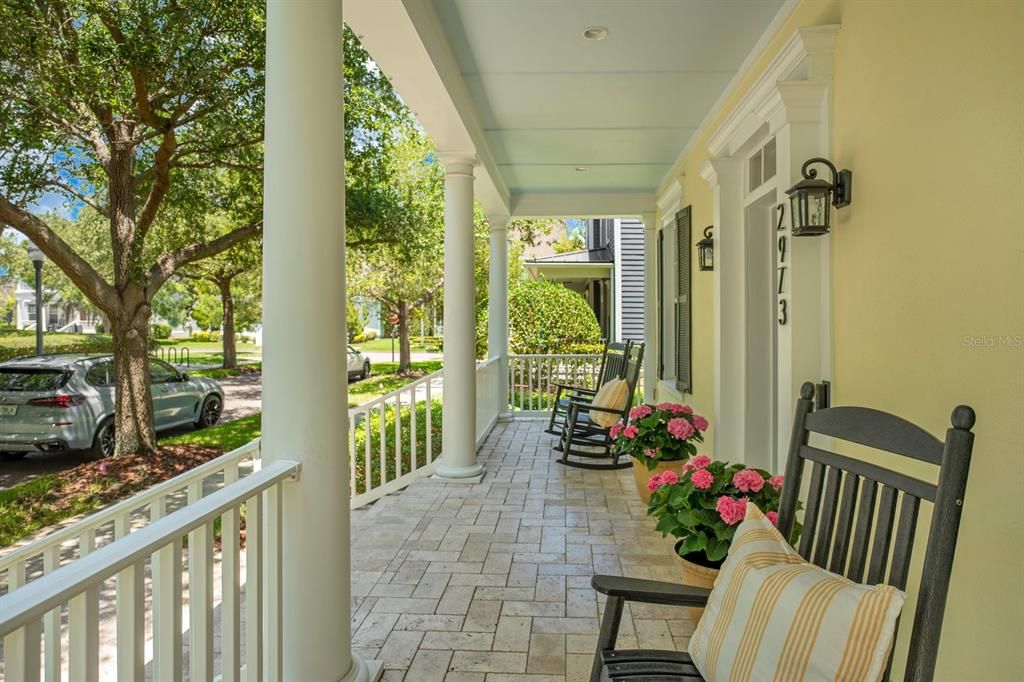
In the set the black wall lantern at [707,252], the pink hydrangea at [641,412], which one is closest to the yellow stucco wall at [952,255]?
the pink hydrangea at [641,412]

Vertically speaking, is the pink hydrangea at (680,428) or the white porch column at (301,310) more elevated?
the white porch column at (301,310)

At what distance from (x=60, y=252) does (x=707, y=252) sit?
21.1ft

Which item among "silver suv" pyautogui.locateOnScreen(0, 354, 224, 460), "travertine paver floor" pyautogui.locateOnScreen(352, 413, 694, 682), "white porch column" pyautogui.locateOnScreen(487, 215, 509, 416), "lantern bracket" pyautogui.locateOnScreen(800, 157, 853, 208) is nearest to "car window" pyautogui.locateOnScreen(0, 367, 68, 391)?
"silver suv" pyautogui.locateOnScreen(0, 354, 224, 460)

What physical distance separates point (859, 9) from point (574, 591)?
2499mm

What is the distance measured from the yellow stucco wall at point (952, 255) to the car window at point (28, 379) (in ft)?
25.6

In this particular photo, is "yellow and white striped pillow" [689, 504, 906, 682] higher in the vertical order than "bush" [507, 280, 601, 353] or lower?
lower

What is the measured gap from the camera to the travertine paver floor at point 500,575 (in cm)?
234

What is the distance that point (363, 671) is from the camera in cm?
209

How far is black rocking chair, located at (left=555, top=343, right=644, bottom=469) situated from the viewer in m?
5.30

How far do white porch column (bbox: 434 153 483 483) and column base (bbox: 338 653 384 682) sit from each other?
2.65 m

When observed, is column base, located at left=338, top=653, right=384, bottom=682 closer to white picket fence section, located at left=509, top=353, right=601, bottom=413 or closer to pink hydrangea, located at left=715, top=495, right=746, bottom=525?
pink hydrangea, located at left=715, top=495, right=746, bottom=525

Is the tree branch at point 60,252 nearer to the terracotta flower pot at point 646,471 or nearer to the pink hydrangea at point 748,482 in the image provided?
the terracotta flower pot at point 646,471

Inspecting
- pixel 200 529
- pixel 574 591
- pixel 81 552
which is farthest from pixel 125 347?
pixel 200 529

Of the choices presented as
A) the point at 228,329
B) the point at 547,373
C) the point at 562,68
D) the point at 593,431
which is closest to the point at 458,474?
the point at 593,431
